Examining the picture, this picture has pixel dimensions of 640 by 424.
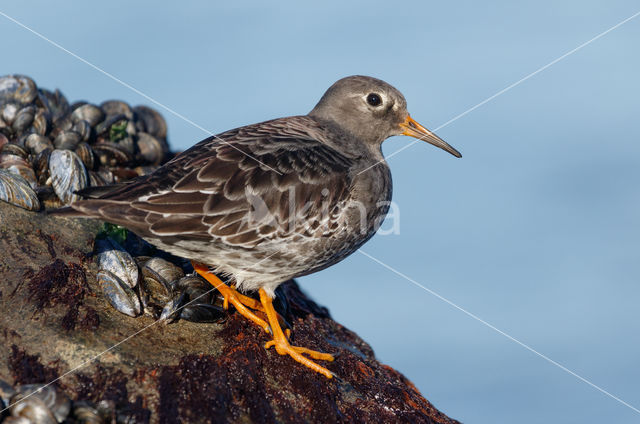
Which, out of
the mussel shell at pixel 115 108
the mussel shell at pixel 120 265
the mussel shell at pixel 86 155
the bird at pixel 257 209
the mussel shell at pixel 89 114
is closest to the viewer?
the bird at pixel 257 209

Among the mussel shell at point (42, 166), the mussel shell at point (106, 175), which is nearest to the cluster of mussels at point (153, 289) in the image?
the mussel shell at point (42, 166)

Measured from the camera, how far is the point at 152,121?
12.4 m

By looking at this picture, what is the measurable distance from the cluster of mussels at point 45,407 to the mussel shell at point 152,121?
750 cm

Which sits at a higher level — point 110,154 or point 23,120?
point 110,154

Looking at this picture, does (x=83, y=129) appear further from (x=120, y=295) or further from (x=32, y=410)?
(x=32, y=410)

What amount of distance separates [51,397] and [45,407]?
135 mm

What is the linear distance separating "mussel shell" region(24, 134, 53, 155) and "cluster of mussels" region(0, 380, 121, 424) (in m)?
4.78

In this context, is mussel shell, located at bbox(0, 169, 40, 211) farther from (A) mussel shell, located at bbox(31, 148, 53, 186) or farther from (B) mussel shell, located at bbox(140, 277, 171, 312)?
(B) mussel shell, located at bbox(140, 277, 171, 312)

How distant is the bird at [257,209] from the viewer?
6.67 metres

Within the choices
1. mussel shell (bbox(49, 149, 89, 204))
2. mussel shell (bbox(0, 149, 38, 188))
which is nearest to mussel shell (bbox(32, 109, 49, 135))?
mussel shell (bbox(0, 149, 38, 188))

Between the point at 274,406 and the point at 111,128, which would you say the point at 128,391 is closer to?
the point at 274,406

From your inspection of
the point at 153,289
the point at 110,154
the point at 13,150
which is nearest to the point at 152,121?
the point at 110,154

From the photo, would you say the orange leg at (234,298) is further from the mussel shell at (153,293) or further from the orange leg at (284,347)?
the mussel shell at (153,293)

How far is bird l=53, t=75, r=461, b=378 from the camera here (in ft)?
21.9
